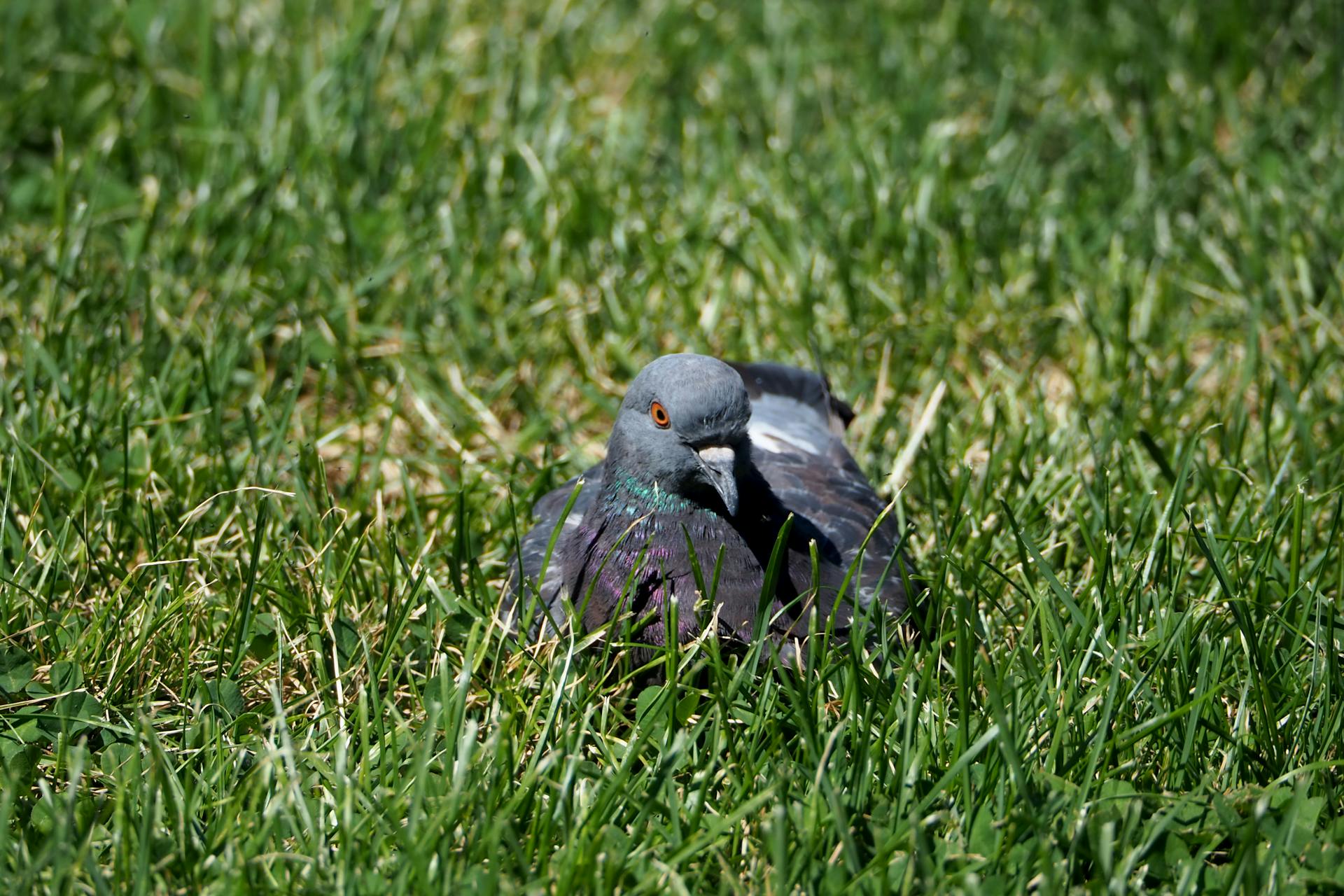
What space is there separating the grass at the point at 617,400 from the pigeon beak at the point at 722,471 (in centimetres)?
37

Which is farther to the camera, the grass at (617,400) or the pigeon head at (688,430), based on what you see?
the pigeon head at (688,430)

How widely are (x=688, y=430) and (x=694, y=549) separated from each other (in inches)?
11.4

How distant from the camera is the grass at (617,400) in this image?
269 cm

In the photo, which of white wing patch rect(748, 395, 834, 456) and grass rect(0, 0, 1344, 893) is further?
white wing patch rect(748, 395, 834, 456)

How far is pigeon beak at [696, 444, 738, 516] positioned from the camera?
Answer: 3.11 meters

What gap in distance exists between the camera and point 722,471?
10.3ft

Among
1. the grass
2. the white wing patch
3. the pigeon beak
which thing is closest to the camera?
the grass

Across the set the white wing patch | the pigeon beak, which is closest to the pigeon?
the pigeon beak

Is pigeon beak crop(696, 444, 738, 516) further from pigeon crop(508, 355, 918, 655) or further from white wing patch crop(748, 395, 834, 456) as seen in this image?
white wing patch crop(748, 395, 834, 456)

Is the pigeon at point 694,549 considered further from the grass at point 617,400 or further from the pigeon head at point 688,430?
the grass at point 617,400

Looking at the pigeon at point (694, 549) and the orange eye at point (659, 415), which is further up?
the orange eye at point (659, 415)

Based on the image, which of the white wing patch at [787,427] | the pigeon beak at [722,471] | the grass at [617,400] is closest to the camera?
the grass at [617,400]

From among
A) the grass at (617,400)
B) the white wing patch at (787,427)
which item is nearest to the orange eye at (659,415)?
the grass at (617,400)

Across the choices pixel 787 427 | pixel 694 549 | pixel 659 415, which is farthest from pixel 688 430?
pixel 787 427
